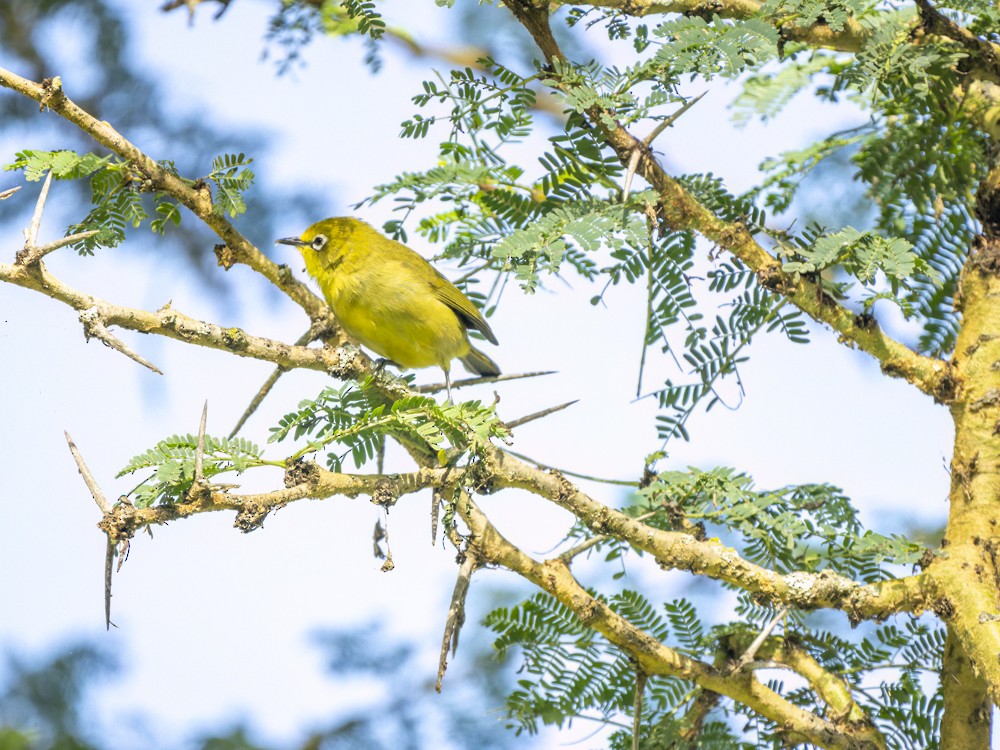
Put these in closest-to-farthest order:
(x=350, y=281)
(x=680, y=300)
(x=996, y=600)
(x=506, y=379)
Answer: (x=996, y=600) → (x=506, y=379) → (x=680, y=300) → (x=350, y=281)

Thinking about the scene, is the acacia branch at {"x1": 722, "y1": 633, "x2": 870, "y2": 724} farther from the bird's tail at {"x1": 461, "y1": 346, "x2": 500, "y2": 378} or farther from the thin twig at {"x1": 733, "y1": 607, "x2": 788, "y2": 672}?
the bird's tail at {"x1": 461, "y1": 346, "x2": 500, "y2": 378}

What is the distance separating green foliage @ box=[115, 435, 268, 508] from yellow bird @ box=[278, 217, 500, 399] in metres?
1.82

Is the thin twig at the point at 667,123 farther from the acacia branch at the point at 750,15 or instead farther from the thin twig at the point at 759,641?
the thin twig at the point at 759,641

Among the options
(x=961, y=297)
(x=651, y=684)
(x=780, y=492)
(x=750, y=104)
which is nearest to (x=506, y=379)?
(x=780, y=492)

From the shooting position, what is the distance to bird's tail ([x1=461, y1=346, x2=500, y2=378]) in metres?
4.62

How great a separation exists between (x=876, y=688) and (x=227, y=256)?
224cm

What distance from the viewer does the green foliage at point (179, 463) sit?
208 cm

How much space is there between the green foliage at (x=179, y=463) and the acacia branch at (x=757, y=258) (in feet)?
3.90

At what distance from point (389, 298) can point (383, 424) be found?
185cm

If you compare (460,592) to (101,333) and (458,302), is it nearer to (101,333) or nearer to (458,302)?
(101,333)

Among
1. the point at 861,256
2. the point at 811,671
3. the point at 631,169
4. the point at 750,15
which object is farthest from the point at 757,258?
the point at 811,671

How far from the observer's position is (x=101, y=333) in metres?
2.00

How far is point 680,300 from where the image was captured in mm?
3076

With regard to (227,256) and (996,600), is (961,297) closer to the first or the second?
(996,600)
